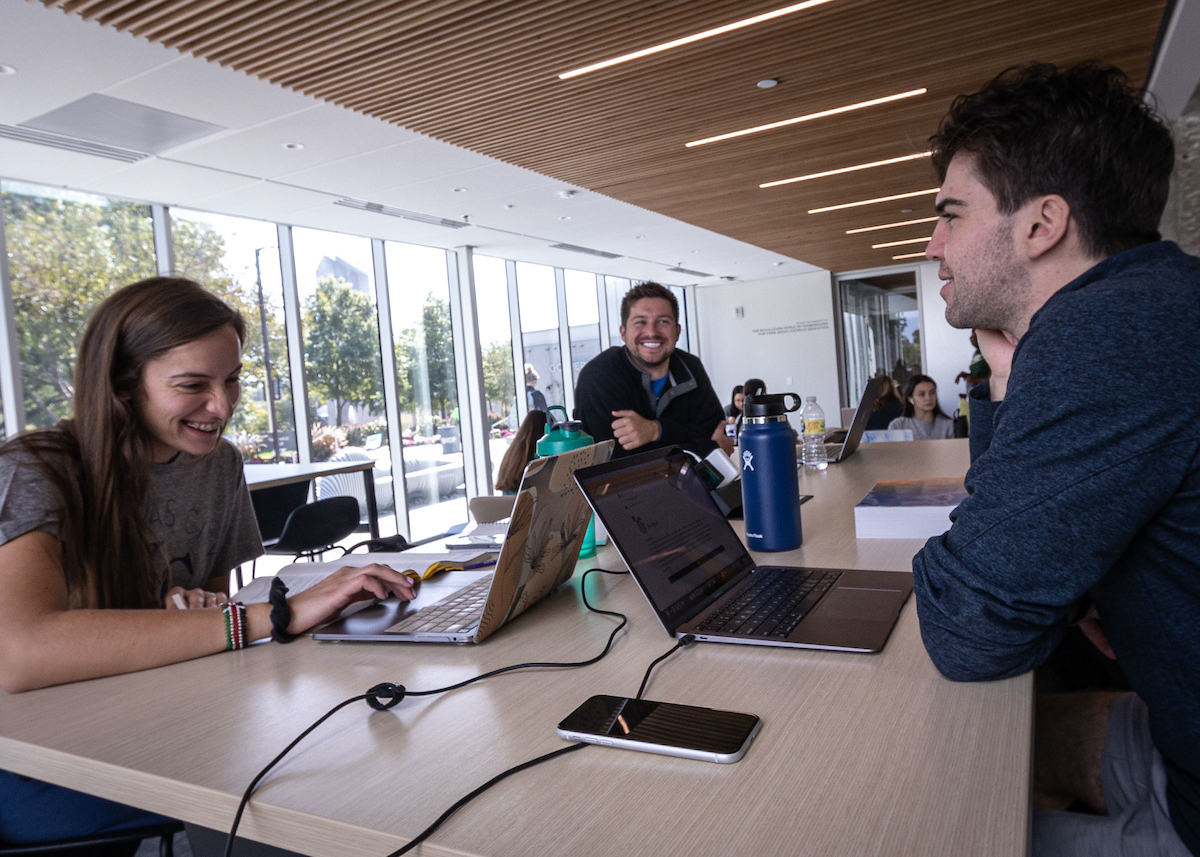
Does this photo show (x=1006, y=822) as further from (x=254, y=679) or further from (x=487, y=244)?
(x=487, y=244)

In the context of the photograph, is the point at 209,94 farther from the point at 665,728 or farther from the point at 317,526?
the point at 665,728

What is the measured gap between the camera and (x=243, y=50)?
2.99 meters

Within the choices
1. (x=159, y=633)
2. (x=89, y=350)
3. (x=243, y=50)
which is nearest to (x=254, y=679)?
(x=159, y=633)

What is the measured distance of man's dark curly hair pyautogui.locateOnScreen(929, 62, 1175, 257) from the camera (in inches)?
37.4

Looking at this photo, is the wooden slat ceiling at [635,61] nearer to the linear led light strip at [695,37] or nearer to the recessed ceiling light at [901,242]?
the linear led light strip at [695,37]

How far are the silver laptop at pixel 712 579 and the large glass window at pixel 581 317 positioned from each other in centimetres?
873

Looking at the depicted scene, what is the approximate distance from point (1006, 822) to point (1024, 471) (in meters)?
0.35

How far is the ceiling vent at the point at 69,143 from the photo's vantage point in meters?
3.81

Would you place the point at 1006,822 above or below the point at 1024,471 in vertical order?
below

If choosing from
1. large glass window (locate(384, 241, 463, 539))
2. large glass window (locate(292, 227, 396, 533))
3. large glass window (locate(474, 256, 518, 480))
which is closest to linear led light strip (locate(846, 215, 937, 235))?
large glass window (locate(474, 256, 518, 480))

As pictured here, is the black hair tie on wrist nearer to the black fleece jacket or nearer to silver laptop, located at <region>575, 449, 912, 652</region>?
silver laptop, located at <region>575, 449, 912, 652</region>

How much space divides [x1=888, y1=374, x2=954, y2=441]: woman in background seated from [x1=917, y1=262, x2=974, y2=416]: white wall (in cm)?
554

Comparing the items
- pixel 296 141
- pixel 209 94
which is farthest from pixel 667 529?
pixel 296 141

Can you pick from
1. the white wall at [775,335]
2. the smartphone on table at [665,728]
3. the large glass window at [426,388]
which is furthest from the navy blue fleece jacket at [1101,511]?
the white wall at [775,335]
